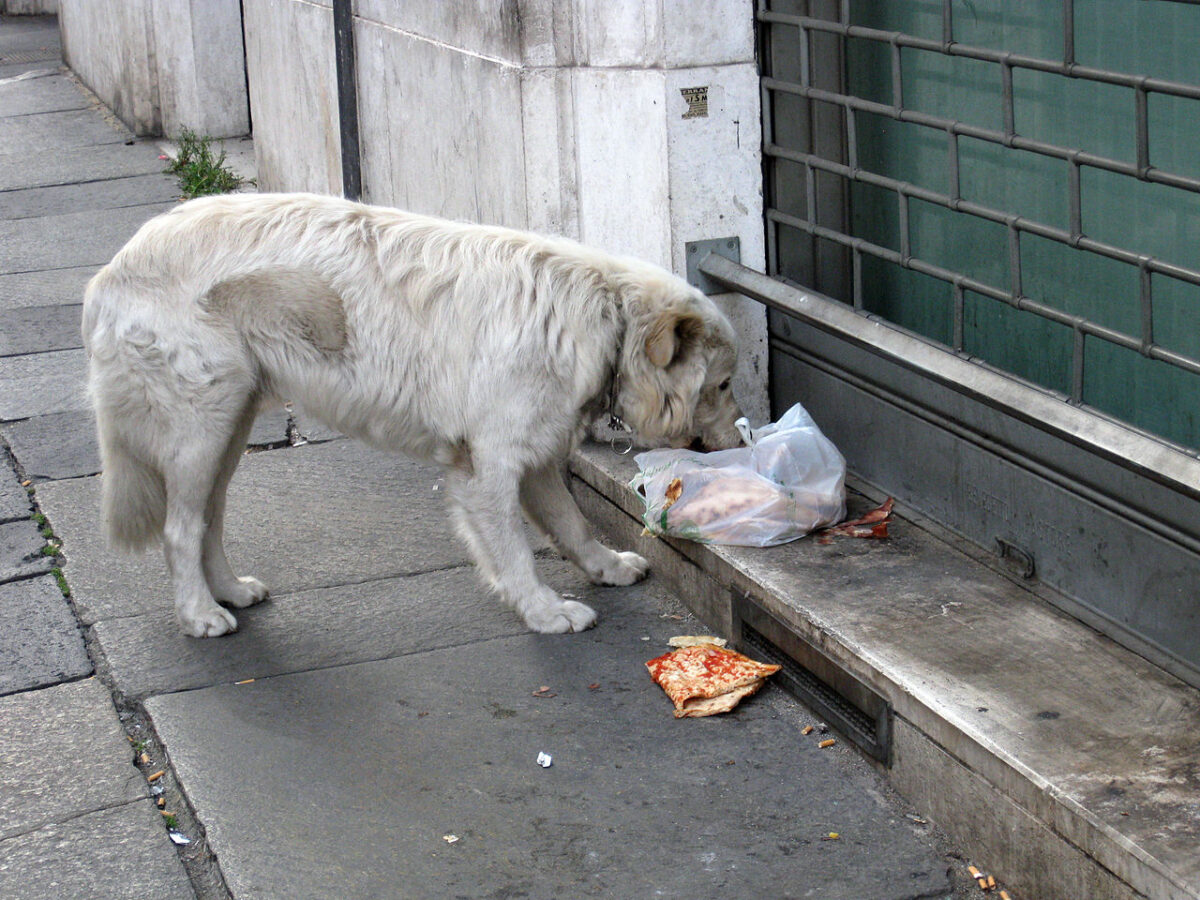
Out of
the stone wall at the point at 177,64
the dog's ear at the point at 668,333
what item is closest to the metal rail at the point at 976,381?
the dog's ear at the point at 668,333

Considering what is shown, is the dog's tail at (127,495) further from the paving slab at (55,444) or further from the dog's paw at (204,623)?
the paving slab at (55,444)

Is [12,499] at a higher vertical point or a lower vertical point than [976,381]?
lower

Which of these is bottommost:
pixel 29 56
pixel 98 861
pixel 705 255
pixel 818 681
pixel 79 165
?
pixel 98 861

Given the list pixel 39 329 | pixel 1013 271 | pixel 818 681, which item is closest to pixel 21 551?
pixel 39 329

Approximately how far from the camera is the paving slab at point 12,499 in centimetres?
546

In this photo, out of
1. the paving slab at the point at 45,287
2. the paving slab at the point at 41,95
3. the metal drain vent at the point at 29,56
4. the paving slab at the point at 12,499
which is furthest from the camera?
the metal drain vent at the point at 29,56

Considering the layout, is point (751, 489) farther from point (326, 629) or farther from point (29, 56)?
point (29, 56)

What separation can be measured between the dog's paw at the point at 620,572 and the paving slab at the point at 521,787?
429mm

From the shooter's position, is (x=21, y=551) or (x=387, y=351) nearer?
(x=387, y=351)

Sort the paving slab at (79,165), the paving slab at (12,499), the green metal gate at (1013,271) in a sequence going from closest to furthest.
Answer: the green metal gate at (1013,271) → the paving slab at (12,499) → the paving slab at (79,165)

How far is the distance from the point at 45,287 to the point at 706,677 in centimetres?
584

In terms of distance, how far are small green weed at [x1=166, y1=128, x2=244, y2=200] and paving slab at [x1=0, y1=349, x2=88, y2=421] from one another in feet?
10.2

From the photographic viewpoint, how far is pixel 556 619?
14.4 ft

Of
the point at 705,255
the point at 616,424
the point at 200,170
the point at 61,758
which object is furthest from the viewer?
the point at 200,170
